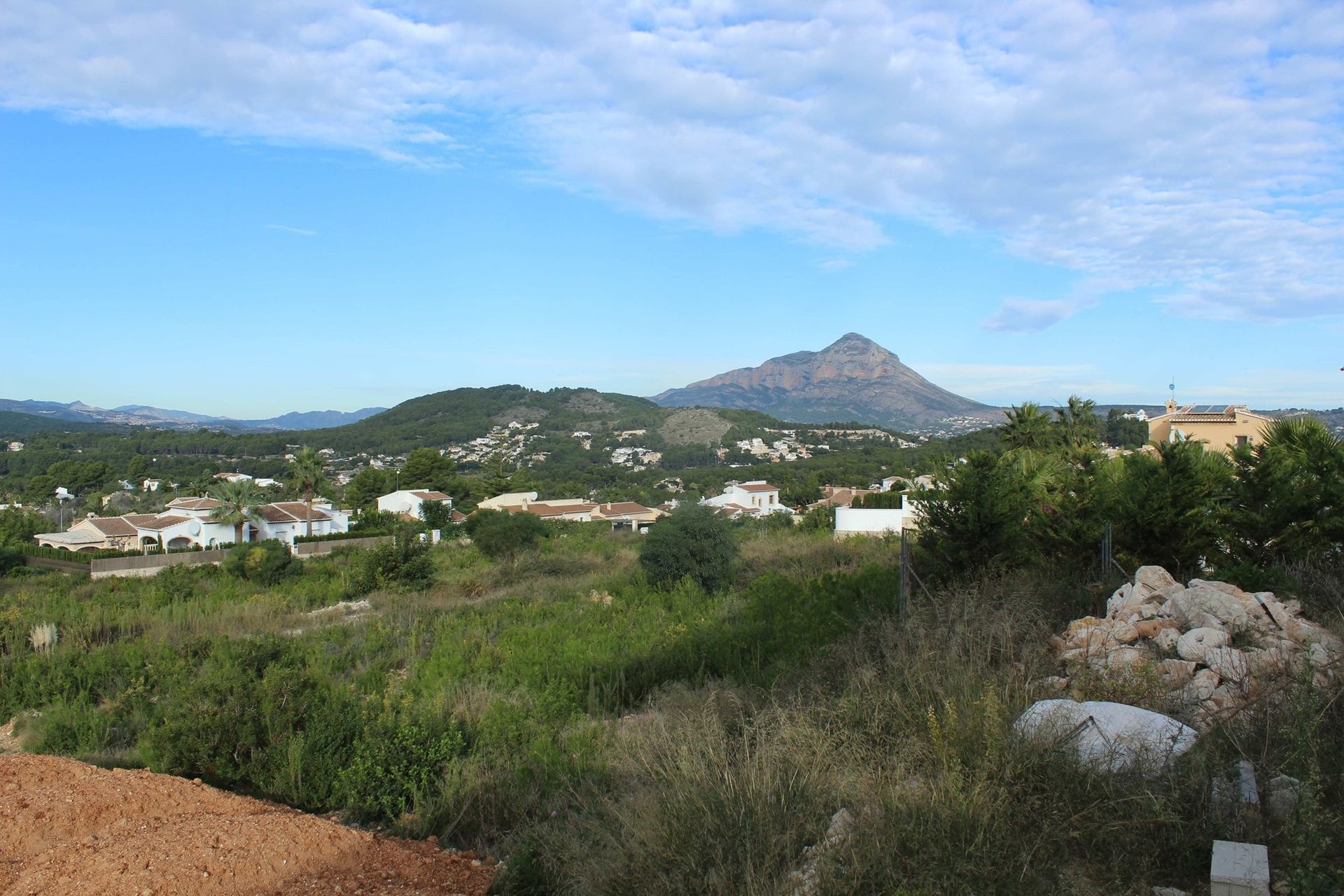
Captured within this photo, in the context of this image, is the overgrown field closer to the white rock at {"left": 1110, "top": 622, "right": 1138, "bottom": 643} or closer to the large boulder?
the large boulder

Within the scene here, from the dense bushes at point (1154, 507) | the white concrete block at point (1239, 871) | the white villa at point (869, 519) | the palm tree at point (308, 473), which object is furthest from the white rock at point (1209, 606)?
the palm tree at point (308, 473)

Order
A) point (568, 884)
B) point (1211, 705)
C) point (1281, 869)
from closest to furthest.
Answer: point (1281, 869)
point (568, 884)
point (1211, 705)

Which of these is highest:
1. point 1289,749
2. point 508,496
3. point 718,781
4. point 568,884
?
point 1289,749

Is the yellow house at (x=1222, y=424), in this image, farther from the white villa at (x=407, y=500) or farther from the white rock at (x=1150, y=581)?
the white villa at (x=407, y=500)

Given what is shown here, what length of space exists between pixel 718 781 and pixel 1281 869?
7.38 feet

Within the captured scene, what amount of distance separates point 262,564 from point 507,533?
323 inches

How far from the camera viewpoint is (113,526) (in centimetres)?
4869

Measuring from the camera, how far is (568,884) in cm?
382

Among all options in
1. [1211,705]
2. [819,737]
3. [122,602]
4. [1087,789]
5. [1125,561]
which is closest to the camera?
[1087,789]

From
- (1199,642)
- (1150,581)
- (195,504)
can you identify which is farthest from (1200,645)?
(195,504)

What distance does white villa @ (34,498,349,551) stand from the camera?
45.0 meters

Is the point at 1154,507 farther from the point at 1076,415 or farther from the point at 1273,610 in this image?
the point at 1076,415

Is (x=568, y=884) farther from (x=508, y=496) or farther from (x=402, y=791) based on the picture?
(x=508, y=496)

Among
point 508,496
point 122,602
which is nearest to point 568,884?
point 122,602
